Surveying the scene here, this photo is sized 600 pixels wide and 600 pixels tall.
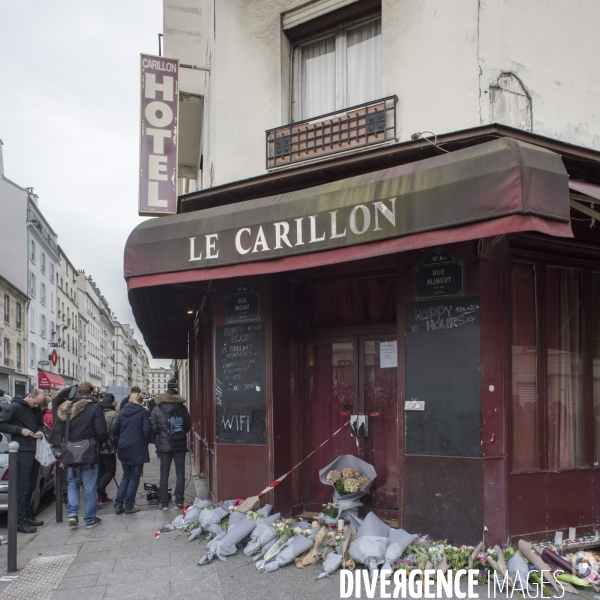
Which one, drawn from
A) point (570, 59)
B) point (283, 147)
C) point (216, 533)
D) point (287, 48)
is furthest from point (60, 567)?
point (570, 59)

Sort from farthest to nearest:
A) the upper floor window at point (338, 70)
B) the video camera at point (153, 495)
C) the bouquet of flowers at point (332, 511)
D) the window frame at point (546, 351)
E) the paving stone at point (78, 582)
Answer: the video camera at point (153, 495) < the upper floor window at point (338, 70) < the bouquet of flowers at point (332, 511) < the window frame at point (546, 351) < the paving stone at point (78, 582)

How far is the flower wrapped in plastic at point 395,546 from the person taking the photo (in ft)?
17.8

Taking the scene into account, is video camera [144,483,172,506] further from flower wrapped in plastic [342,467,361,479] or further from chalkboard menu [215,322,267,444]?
flower wrapped in plastic [342,467,361,479]

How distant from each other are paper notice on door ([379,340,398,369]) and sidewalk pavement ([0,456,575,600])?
263 cm

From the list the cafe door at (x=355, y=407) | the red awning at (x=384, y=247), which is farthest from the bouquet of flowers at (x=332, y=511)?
the red awning at (x=384, y=247)

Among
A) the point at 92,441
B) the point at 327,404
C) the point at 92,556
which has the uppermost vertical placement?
the point at 327,404

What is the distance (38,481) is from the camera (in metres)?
8.96

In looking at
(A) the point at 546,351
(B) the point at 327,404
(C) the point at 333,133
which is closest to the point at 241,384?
(B) the point at 327,404

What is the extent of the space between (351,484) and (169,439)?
3331mm

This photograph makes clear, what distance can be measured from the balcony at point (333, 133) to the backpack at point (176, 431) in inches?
156

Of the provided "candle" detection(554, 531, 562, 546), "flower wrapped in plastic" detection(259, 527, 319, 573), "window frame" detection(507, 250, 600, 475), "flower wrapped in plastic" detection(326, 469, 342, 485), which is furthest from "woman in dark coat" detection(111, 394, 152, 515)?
"candle" detection(554, 531, 562, 546)

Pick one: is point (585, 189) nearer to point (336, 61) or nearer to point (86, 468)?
point (336, 61)

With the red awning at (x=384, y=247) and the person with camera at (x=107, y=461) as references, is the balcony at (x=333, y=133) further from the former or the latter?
the person with camera at (x=107, y=461)

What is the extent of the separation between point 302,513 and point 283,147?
4652 mm
